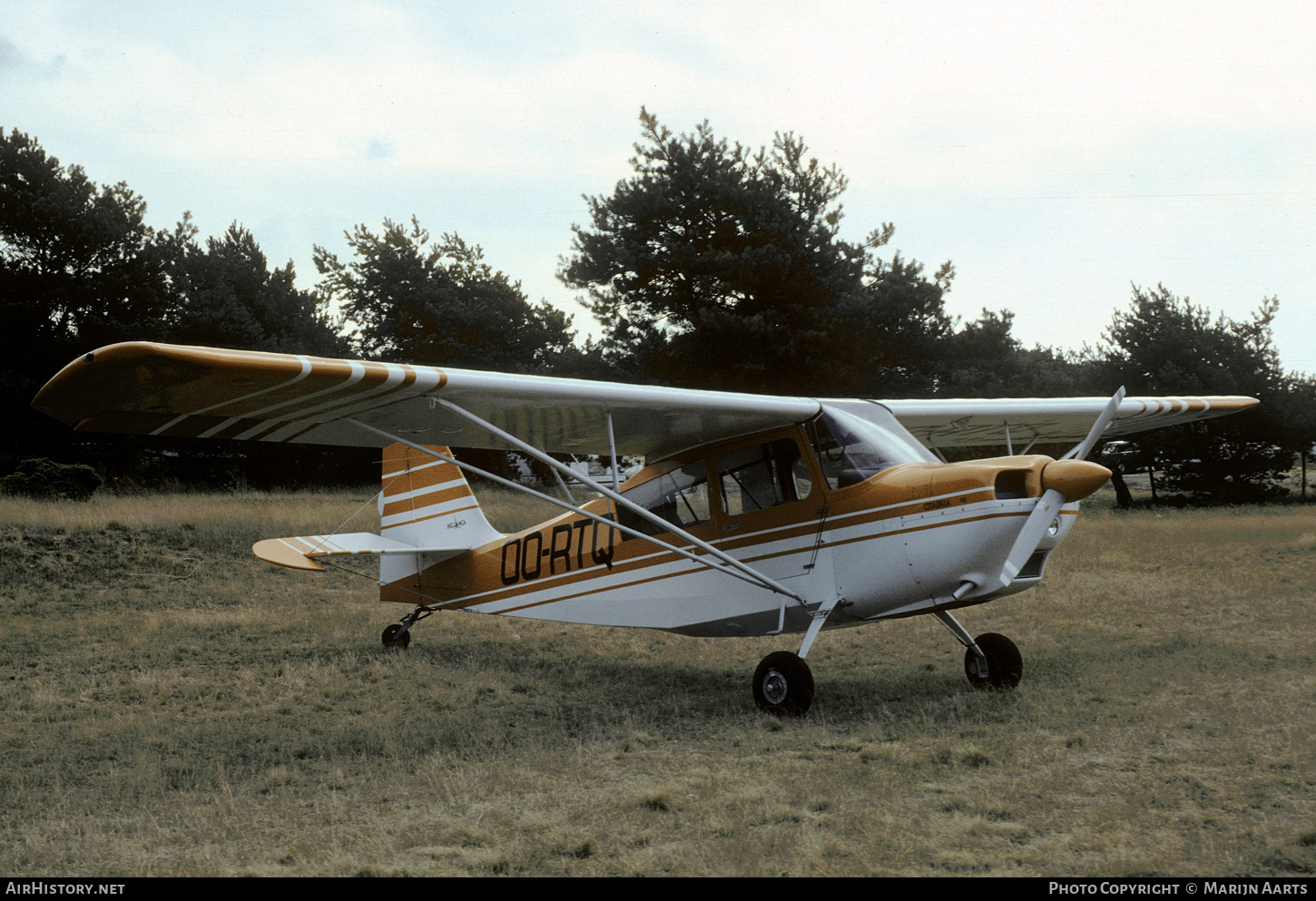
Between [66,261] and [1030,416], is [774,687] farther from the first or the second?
[66,261]

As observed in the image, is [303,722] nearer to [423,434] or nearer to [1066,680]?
[423,434]

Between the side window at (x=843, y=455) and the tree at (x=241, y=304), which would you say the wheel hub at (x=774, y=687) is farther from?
the tree at (x=241, y=304)

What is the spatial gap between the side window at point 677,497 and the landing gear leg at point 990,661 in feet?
7.00

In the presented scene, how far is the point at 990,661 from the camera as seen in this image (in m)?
7.10

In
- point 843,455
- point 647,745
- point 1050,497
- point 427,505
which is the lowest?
point 647,745

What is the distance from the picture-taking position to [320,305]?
3306 cm

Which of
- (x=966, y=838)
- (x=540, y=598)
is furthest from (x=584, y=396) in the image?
(x=966, y=838)

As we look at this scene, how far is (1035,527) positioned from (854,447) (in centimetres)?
152

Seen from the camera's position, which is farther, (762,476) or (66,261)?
(66,261)

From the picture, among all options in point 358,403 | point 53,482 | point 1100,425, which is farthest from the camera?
point 53,482

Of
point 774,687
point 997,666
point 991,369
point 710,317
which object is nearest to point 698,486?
point 774,687

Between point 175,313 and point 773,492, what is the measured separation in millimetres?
25242

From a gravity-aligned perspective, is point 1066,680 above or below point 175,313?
below

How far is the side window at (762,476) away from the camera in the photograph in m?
7.17
